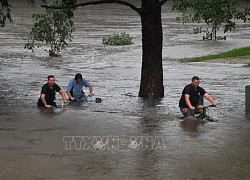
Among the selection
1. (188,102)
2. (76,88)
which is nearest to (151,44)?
(76,88)

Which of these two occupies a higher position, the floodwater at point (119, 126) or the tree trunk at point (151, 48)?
the tree trunk at point (151, 48)

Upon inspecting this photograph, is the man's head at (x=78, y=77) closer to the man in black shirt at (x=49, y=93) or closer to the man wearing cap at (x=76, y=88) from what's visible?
the man wearing cap at (x=76, y=88)

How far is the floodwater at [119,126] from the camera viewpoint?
14.2m

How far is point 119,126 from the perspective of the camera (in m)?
19.2

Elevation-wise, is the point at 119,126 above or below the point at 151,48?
below

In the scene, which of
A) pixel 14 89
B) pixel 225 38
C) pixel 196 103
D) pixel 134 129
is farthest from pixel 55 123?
pixel 225 38

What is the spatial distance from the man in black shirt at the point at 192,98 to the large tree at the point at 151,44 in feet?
16.8

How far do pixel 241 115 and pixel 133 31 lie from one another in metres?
37.8

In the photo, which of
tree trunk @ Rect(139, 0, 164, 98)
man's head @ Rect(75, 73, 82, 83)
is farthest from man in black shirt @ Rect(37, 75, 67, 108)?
tree trunk @ Rect(139, 0, 164, 98)

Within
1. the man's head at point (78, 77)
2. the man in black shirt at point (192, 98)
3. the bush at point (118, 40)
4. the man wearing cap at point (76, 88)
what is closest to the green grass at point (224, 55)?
the bush at point (118, 40)

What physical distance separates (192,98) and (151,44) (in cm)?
539

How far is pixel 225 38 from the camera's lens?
51281 mm

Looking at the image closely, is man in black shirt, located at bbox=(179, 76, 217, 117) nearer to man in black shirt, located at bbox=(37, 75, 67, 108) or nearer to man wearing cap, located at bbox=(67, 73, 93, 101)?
man in black shirt, located at bbox=(37, 75, 67, 108)

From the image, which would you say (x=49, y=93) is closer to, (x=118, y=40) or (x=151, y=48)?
(x=151, y=48)
